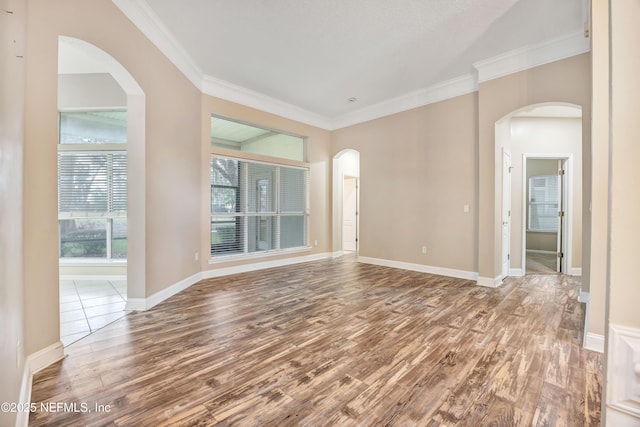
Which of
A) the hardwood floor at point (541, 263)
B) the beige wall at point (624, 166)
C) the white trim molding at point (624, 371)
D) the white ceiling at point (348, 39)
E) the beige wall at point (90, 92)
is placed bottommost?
the hardwood floor at point (541, 263)

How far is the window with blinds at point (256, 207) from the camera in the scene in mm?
4434

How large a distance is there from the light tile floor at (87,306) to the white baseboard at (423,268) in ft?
13.2

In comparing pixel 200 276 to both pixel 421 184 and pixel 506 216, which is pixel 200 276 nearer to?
pixel 421 184

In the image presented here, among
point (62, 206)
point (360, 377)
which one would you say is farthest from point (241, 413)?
point (62, 206)

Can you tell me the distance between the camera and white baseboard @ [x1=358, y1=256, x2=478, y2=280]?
164 inches

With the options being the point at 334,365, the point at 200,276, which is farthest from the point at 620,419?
the point at 200,276

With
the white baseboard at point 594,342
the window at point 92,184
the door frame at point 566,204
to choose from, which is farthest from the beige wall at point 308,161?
the white baseboard at point 594,342

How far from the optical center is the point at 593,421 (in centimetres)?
135

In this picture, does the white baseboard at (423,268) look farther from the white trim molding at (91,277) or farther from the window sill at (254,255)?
the white trim molding at (91,277)

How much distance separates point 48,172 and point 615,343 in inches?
119

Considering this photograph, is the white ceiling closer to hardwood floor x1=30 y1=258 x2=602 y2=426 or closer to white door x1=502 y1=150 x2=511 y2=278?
white door x1=502 y1=150 x2=511 y2=278

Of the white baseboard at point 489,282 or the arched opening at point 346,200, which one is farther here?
the arched opening at point 346,200

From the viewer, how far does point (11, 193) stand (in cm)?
133

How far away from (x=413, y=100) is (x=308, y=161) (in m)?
2.32
